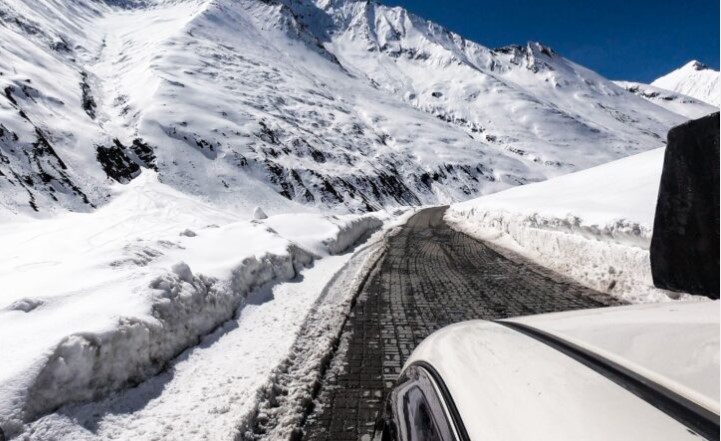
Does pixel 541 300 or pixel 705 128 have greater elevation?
pixel 705 128

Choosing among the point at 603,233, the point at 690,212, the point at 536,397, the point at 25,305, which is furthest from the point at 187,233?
the point at 536,397

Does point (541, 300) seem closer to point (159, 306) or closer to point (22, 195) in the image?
point (159, 306)

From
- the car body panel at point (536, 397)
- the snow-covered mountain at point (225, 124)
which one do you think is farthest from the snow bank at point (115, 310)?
the snow-covered mountain at point (225, 124)

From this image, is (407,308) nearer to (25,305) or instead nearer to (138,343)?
(138,343)

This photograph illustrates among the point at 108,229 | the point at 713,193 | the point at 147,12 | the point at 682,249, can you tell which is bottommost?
the point at 108,229

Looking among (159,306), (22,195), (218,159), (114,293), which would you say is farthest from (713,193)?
(218,159)

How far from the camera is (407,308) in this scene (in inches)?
252

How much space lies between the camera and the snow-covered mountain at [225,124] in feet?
140

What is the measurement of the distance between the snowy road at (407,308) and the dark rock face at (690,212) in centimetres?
248

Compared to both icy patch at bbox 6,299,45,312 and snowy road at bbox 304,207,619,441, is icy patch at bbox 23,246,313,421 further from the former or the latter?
snowy road at bbox 304,207,619,441

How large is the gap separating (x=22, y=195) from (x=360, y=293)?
32.4 metres

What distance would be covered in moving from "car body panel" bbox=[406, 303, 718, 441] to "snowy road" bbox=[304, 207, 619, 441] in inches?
72.9

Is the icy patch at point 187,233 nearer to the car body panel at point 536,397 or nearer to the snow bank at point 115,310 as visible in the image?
the snow bank at point 115,310

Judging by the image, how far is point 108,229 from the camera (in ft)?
71.3
